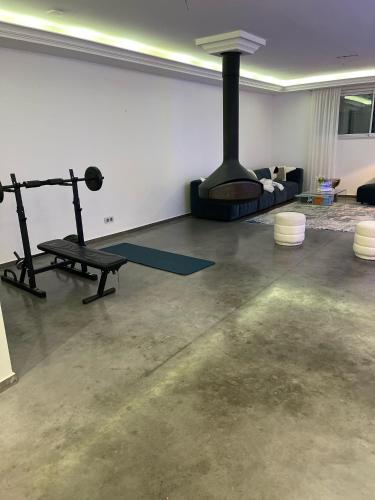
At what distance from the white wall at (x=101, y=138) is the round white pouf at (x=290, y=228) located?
7.60 ft

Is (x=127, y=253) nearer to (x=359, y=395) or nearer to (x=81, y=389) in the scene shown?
(x=81, y=389)

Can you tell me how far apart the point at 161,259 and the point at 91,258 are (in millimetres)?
1249

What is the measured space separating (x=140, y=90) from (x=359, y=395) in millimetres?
5217

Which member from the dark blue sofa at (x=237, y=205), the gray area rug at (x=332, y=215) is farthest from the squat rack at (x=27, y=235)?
the gray area rug at (x=332, y=215)

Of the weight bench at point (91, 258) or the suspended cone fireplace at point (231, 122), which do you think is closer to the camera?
the weight bench at point (91, 258)

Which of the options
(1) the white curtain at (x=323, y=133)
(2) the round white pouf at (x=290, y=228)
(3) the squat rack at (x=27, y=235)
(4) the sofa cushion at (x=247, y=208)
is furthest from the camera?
(1) the white curtain at (x=323, y=133)

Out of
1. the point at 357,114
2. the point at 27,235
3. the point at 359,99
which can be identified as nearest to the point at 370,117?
the point at 357,114

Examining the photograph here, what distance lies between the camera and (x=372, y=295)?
353 cm

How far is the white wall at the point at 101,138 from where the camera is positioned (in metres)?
4.47

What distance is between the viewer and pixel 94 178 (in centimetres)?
404

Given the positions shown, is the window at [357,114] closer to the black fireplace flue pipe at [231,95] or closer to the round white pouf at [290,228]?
the round white pouf at [290,228]

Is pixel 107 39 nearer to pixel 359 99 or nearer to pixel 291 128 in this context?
pixel 291 128

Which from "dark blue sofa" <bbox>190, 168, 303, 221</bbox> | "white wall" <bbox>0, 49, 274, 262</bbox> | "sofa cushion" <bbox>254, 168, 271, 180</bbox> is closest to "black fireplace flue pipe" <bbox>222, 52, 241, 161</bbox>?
"dark blue sofa" <bbox>190, 168, 303, 221</bbox>

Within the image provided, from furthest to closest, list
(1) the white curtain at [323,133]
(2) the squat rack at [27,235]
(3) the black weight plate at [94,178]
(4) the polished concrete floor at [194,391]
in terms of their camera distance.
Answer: (1) the white curtain at [323,133] → (3) the black weight plate at [94,178] → (2) the squat rack at [27,235] → (4) the polished concrete floor at [194,391]
